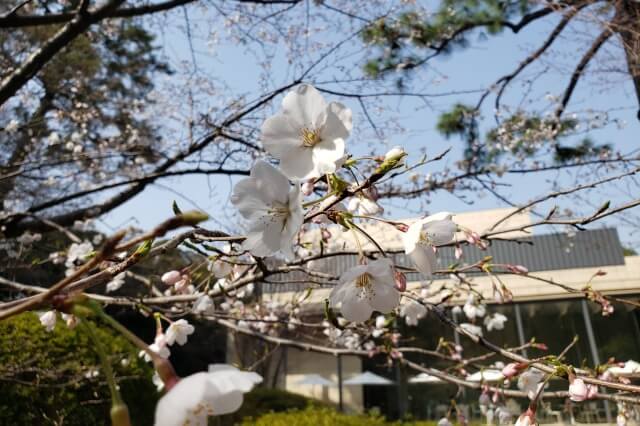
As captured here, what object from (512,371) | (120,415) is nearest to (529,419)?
(512,371)

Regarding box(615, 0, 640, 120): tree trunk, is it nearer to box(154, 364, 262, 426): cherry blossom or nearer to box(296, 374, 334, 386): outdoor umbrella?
box(154, 364, 262, 426): cherry blossom

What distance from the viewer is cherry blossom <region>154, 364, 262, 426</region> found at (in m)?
0.41

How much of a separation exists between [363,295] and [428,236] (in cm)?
15

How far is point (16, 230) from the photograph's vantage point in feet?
12.9

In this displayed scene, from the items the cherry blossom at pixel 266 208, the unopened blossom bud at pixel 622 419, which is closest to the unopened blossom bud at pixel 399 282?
the cherry blossom at pixel 266 208

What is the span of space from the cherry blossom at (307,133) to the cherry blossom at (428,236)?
18 cm

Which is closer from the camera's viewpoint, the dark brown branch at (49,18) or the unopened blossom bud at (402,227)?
the unopened blossom bud at (402,227)

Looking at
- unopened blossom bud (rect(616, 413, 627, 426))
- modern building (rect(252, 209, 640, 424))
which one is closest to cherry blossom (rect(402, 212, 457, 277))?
unopened blossom bud (rect(616, 413, 627, 426))

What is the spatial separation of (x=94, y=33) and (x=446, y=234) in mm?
6531

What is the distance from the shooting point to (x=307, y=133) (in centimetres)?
71

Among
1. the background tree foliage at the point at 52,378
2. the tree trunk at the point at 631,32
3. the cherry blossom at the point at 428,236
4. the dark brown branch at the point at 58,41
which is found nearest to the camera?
the cherry blossom at the point at 428,236

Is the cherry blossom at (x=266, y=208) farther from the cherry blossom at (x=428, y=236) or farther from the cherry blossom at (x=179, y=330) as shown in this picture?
the cherry blossom at (x=179, y=330)

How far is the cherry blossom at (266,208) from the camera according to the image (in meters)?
0.64

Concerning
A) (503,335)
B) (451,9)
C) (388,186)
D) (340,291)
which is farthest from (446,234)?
(503,335)
